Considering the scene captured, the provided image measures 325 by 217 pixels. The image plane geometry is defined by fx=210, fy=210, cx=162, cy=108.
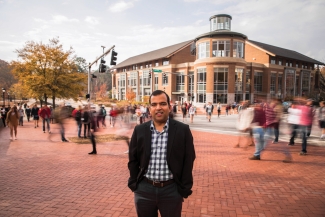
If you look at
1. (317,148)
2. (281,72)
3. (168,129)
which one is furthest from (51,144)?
(281,72)

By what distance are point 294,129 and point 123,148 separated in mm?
6828

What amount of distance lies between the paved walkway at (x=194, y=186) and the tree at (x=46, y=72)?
12.6 metres

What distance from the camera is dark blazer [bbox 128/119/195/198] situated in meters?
2.10

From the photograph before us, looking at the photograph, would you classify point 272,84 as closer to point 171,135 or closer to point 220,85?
point 220,85

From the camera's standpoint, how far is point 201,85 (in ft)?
122

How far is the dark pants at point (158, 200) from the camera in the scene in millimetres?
2117

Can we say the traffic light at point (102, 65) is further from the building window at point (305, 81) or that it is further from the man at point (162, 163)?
the building window at point (305, 81)

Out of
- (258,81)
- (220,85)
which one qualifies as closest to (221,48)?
(220,85)

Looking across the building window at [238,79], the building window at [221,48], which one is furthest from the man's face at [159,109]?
the building window at [238,79]

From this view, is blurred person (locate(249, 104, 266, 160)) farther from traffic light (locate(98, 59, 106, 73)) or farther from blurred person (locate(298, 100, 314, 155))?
traffic light (locate(98, 59, 106, 73))

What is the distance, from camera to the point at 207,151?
8.17 metres

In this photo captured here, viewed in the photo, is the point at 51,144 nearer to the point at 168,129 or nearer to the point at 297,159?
the point at 168,129

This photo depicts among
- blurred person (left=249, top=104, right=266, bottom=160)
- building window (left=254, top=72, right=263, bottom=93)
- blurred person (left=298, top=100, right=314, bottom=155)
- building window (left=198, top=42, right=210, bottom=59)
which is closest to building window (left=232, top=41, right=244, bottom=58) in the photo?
building window (left=198, top=42, right=210, bottom=59)

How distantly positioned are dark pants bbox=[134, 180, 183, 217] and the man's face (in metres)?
0.68
